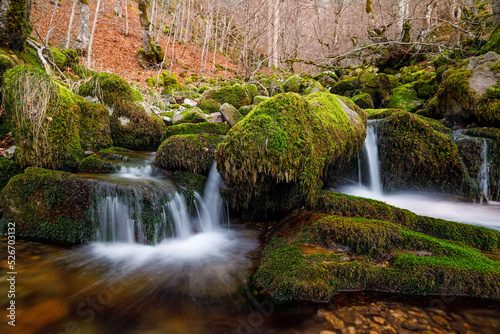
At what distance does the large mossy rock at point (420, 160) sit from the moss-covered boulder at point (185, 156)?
14.7 feet

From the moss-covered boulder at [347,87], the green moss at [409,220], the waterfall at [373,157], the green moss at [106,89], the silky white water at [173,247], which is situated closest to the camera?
the silky white water at [173,247]

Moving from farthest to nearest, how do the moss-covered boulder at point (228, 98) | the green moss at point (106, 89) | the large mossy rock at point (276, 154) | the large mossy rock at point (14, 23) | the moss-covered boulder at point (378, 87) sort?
the moss-covered boulder at point (378, 87)
the moss-covered boulder at point (228, 98)
the green moss at point (106, 89)
the large mossy rock at point (14, 23)
the large mossy rock at point (276, 154)

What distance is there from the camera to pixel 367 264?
2723 millimetres

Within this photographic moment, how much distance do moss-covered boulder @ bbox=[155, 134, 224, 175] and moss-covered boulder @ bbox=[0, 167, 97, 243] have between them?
150 centimetres

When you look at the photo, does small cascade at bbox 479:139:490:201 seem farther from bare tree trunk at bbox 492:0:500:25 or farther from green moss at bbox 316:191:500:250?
bare tree trunk at bbox 492:0:500:25

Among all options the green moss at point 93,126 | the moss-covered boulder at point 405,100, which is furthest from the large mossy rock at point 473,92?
the green moss at point 93,126

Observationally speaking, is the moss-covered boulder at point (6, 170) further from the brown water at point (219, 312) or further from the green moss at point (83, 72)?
the green moss at point (83, 72)

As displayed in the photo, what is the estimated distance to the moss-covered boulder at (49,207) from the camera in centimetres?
377

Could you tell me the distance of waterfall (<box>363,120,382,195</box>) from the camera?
243 inches

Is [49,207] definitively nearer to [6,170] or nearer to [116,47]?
[6,170]

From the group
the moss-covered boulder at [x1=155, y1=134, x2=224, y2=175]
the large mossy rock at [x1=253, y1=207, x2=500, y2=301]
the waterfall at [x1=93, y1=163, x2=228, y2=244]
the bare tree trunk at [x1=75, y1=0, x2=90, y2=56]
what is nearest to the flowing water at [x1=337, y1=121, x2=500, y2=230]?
the large mossy rock at [x1=253, y1=207, x2=500, y2=301]

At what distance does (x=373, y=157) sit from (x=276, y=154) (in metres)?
4.04

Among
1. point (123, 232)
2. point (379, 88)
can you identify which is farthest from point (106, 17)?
point (123, 232)

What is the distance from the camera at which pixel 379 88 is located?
34.7 feet
